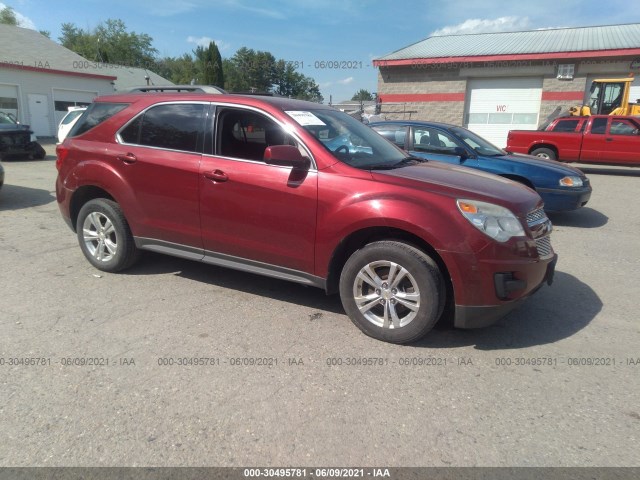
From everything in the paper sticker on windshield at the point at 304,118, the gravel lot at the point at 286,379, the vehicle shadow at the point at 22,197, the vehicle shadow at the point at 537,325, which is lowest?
the gravel lot at the point at 286,379

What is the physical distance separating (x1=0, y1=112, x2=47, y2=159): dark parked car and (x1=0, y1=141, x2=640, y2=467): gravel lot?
12.5 m

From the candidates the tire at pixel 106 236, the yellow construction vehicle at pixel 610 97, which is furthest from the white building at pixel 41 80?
the yellow construction vehicle at pixel 610 97

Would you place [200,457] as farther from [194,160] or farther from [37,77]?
[37,77]

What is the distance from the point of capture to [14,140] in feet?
48.4

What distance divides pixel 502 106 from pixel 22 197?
21.5 meters

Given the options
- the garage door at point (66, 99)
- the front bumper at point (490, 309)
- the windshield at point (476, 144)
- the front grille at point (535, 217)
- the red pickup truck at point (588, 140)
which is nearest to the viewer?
the front bumper at point (490, 309)

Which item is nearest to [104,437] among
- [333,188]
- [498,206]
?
[333,188]

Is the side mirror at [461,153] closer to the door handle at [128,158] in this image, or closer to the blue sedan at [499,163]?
the blue sedan at [499,163]

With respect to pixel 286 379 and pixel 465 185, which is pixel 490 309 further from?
pixel 286 379

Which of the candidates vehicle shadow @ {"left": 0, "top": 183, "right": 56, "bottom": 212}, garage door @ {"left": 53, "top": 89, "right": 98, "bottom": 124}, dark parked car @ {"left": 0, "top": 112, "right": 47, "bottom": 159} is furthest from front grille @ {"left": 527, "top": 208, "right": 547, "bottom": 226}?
garage door @ {"left": 53, "top": 89, "right": 98, "bottom": 124}

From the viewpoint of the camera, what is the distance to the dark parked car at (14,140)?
14.6 m

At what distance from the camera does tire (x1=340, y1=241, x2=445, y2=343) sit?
3291 millimetres

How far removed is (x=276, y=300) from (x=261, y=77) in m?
72.3

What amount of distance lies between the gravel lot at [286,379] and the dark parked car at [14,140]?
40.9ft
